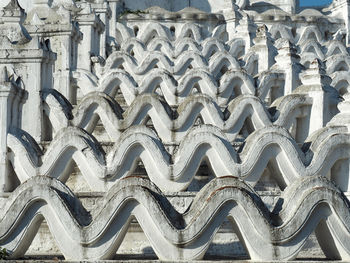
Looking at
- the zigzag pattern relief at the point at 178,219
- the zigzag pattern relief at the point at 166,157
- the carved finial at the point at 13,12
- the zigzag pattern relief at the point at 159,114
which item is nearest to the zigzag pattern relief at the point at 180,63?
the carved finial at the point at 13,12

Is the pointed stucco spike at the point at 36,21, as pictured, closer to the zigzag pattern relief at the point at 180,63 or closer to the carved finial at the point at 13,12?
the zigzag pattern relief at the point at 180,63

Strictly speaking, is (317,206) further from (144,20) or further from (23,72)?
(144,20)

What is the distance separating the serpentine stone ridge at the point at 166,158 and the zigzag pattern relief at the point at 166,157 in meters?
0.02

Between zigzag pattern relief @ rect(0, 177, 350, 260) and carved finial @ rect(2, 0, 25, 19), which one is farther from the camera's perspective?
carved finial @ rect(2, 0, 25, 19)

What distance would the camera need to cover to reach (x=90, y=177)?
36.7ft

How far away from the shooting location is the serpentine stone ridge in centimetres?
891

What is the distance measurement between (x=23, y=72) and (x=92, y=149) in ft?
7.34

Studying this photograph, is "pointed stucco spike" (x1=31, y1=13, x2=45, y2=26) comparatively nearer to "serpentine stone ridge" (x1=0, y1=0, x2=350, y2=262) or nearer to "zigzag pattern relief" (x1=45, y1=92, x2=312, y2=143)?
"serpentine stone ridge" (x1=0, y1=0, x2=350, y2=262)

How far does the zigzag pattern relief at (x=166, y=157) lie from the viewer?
11.1 m

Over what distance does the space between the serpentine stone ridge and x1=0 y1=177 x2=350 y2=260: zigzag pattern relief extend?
13 mm

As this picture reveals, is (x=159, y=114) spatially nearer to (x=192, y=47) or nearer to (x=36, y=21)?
(x=36, y=21)

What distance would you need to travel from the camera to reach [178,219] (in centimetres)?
899

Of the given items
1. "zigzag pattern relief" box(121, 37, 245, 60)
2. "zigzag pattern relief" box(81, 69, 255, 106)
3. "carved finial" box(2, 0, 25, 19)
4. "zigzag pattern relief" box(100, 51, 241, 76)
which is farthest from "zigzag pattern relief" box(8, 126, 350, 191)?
A: "zigzag pattern relief" box(121, 37, 245, 60)

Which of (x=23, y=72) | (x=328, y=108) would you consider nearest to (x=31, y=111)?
(x=23, y=72)
